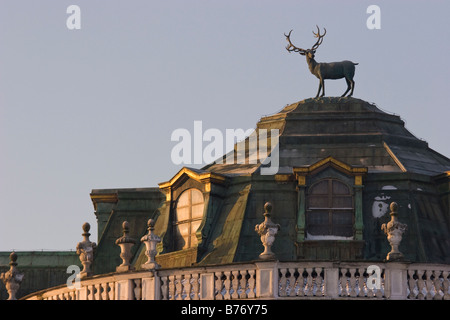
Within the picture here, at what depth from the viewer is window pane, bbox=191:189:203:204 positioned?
80.6 meters

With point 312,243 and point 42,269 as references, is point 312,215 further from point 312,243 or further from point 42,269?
point 42,269

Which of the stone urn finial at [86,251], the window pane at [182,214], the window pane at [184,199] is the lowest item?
the stone urn finial at [86,251]

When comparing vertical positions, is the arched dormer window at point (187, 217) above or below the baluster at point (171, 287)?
above

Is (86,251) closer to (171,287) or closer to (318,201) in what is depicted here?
(171,287)

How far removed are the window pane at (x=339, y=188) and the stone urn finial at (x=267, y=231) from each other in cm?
629

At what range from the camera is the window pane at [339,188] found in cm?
7906

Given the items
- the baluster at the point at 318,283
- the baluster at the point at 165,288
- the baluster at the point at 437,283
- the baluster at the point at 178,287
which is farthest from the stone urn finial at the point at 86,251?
the baluster at the point at 437,283

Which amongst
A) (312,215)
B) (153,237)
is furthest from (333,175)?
(153,237)

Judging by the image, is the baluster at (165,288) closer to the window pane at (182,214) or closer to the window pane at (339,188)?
the window pane at (182,214)

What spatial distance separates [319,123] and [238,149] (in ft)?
10.8

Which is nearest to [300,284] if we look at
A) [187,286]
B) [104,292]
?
[187,286]

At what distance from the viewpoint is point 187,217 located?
80.9m

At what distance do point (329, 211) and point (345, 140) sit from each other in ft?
13.7

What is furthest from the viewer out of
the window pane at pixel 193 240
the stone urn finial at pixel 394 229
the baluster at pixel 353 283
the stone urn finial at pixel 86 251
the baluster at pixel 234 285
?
the window pane at pixel 193 240
